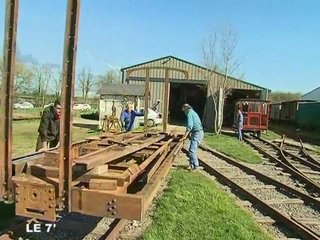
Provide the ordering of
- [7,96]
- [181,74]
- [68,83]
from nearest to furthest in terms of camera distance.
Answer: [68,83], [7,96], [181,74]

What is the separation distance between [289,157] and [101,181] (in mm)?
14074

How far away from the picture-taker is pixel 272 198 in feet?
28.2

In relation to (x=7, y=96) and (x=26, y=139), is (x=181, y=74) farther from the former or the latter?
(x=7, y=96)

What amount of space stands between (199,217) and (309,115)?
1264 inches

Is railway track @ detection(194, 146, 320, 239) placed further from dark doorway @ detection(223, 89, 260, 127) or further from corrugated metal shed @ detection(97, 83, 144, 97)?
dark doorway @ detection(223, 89, 260, 127)

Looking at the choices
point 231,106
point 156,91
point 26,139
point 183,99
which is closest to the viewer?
point 26,139

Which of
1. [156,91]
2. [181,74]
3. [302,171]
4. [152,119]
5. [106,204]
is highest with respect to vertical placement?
[181,74]

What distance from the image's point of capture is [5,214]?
18.7ft

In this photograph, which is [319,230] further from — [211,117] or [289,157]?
[211,117]

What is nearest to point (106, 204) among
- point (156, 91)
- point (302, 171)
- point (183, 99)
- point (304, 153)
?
point (302, 171)

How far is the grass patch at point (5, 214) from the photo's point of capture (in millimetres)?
5273

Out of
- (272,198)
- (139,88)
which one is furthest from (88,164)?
(139,88)

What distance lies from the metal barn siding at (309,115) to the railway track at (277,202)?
2343cm

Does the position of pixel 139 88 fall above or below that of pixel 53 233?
above
